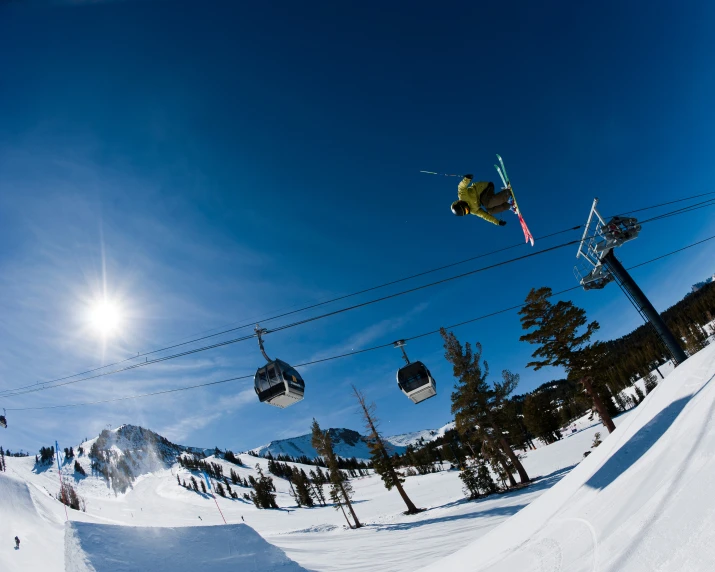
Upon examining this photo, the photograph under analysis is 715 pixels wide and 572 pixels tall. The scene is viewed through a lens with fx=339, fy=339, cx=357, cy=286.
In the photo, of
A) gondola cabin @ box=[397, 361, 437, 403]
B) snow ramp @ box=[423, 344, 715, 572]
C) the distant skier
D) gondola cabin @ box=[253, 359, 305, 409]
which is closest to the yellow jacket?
the distant skier

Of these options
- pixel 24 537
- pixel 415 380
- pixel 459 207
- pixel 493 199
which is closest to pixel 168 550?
pixel 24 537

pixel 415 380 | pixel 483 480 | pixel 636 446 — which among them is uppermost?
pixel 415 380

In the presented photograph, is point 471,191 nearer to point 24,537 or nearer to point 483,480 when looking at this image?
point 24,537

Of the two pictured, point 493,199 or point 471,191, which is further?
point 493,199

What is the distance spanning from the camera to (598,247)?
530 inches

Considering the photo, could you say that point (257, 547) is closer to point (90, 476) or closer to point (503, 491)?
point (503, 491)

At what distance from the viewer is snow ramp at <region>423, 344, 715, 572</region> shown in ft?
8.43

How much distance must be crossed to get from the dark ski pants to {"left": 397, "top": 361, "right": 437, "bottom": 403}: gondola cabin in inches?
340

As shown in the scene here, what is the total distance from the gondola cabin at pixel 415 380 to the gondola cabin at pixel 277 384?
5.10 metres

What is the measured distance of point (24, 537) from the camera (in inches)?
571

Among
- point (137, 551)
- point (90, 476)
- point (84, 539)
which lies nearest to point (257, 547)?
point (137, 551)

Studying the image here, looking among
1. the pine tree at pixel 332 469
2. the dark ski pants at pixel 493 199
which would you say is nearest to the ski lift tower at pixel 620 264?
the dark ski pants at pixel 493 199

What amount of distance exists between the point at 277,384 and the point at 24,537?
→ 14.1m

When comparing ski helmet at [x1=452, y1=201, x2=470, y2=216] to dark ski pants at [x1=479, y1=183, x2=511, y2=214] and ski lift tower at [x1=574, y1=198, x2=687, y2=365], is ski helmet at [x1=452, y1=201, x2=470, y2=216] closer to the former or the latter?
dark ski pants at [x1=479, y1=183, x2=511, y2=214]
